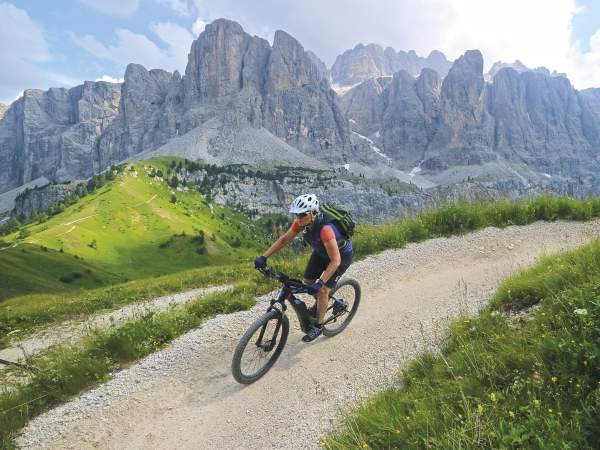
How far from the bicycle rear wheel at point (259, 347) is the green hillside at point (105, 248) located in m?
85.7

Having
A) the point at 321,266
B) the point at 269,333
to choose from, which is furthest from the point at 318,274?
the point at 269,333

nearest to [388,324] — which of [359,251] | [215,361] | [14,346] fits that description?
[215,361]

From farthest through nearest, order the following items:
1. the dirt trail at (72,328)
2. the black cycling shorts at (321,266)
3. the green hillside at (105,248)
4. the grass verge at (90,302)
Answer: the green hillside at (105,248)
the grass verge at (90,302)
the dirt trail at (72,328)
the black cycling shorts at (321,266)

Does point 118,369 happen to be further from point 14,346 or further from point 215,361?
point 14,346

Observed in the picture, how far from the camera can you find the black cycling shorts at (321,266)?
8.71m

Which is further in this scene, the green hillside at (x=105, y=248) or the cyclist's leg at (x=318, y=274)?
the green hillside at (x=105, y=248)

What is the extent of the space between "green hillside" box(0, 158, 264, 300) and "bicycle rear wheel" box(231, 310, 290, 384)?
85.7 m

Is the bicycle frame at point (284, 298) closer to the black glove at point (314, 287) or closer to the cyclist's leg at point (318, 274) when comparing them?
the black glove at point (314, 287)

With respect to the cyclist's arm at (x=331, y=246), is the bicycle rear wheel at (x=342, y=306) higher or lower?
lower

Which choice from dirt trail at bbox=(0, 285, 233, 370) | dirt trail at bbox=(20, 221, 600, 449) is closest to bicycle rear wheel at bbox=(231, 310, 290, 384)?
dirt trail at bbox=(20, 221, 600, 449)

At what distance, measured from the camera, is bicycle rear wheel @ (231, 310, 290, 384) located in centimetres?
778

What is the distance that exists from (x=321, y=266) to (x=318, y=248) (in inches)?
30.0

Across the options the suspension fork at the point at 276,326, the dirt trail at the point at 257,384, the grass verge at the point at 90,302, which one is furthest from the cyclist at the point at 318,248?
the grass verge at the point at 90,302

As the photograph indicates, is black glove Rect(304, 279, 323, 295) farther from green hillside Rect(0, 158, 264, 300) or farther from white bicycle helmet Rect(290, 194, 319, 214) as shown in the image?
green hillside Rect(0, 158, 264, 300)
